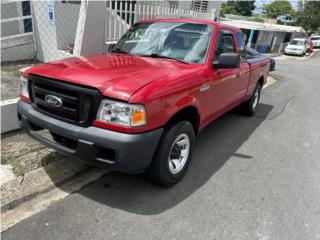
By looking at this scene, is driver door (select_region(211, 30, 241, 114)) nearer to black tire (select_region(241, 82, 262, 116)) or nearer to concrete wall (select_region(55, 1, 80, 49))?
black tire (select_region(241, 82, 262, 116))

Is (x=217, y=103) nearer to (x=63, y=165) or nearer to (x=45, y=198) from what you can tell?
(x=63, y=165)

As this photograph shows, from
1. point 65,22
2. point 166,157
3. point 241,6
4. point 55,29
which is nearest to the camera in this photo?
point 166,157

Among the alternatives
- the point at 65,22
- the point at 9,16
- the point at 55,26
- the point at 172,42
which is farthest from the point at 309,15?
the point at 172,42

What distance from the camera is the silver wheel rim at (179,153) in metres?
3.28

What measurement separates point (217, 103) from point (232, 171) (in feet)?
3.12

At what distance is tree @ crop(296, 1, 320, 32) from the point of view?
2174 inches

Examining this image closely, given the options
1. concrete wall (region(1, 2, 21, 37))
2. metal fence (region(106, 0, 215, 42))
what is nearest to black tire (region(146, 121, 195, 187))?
metal fence (region(106, 0, 215, 42))

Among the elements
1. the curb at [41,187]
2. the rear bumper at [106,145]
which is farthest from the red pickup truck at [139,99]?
the curb at [41,187]

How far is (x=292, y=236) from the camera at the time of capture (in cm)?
277

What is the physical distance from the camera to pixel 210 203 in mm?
3146

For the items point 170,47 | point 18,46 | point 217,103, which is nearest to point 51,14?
point 18,46

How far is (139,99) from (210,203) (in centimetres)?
146

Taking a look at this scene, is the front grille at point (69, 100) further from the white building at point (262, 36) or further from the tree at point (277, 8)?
the tree at point (277, 8)

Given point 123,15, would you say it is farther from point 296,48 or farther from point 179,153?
point 296,48
